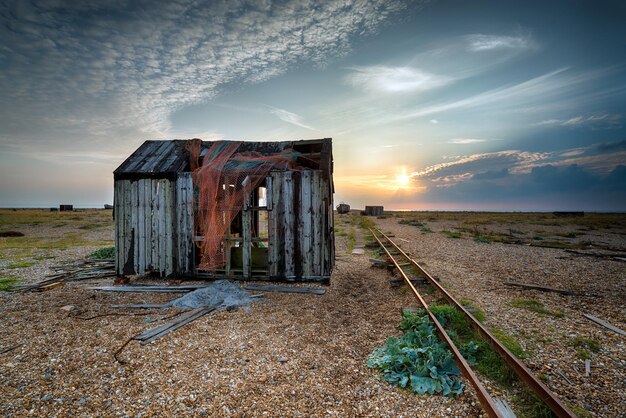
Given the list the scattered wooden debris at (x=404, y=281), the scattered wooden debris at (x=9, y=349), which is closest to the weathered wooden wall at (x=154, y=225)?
the scattered wooden debris at (x=9, y=349)

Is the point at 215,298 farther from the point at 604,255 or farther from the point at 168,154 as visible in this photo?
the point at 604,255

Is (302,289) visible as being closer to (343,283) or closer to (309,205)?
(343,283)

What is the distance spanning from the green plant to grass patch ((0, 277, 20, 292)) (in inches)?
473

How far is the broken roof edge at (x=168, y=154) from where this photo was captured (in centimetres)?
1116

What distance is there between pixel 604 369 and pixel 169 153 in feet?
44.4

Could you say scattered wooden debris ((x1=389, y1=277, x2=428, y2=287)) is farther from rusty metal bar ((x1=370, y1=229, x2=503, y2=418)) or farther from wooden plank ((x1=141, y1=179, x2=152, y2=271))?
wooden plank ((x1=141, y1=179, x2=152, y2=271))

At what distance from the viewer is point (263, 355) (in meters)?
5.84

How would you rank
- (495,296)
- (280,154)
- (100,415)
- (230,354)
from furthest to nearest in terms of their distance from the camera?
1. (280,154)
2. (495,296)
3. (230,354)
4. (100,415)

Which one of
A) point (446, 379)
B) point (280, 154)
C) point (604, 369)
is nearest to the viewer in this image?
point (446, 379)

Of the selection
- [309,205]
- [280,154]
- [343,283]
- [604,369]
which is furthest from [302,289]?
[604,369]

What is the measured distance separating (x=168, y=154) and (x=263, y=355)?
9150 millimetres

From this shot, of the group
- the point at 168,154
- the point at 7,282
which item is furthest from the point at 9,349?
the point at 168,154

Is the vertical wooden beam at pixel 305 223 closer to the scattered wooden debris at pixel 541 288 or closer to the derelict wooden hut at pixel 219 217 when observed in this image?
the derelict wooden hut at pixel 219 217

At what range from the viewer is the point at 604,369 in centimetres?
531
